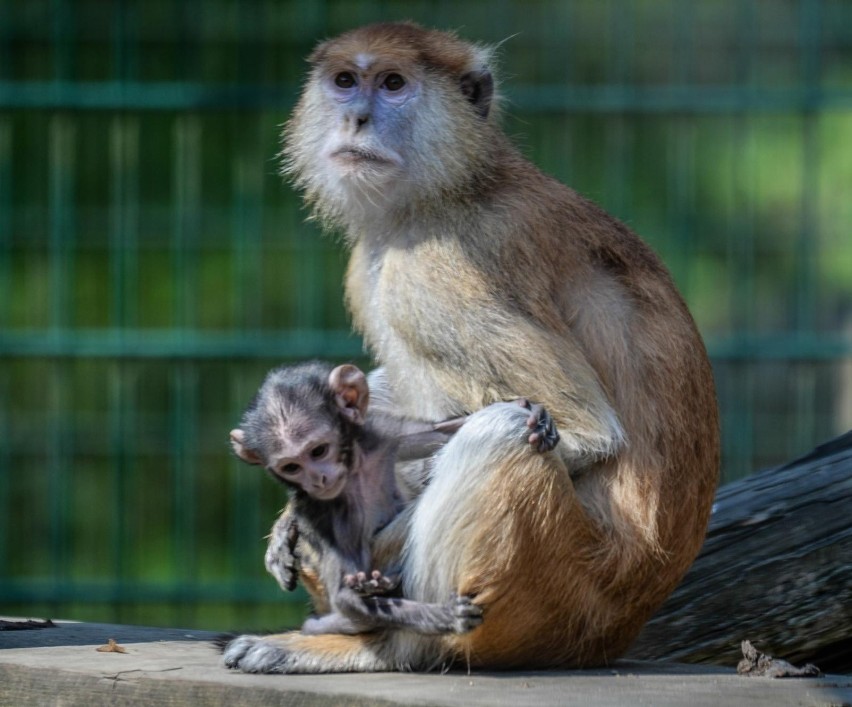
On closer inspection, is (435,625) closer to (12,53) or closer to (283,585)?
(283,585)

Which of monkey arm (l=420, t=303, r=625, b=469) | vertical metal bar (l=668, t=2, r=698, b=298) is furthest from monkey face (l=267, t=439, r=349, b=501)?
vertical metal bar (l=668, t=2, r=698, b=298)

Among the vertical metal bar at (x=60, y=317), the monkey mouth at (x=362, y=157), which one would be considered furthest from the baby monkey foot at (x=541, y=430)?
the vertical metal bar at (x=60, y=317)

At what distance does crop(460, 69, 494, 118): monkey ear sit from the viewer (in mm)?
4500

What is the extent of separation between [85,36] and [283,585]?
13.2ft

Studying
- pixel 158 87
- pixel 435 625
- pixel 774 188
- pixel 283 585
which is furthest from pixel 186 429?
pixel 435 625

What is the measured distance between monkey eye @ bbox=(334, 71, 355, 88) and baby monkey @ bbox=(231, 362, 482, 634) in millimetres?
896

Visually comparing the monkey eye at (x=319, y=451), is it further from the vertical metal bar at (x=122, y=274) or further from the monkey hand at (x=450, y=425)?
the vertical metal bar at (x=122, y=274)

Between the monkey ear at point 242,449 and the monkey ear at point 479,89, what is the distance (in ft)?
3.66

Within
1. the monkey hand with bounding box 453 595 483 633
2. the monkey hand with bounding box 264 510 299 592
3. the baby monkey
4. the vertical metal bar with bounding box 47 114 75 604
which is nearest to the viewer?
the monkey hand with bounding box 453 595 483 633

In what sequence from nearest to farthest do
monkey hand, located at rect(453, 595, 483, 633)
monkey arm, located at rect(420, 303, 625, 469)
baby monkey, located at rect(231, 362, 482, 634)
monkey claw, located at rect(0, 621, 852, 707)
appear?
monkey claw, located at rect(0, 621, 852, 707) < monkey hand, located at rect(453, 595, 483, 633) < baby monkey, located at rect(231, 362, 482, 634) < monkey arm, located at rect(420, 303, 625, 469)

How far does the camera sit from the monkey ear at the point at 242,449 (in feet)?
12.8

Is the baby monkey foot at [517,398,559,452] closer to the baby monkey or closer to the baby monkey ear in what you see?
the baby monkey

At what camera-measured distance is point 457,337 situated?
3.97 meters

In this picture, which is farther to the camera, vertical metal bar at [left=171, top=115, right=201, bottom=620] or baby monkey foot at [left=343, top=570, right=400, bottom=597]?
vertical metal bar at [left=171, top=115, right=201, bottom=620]
